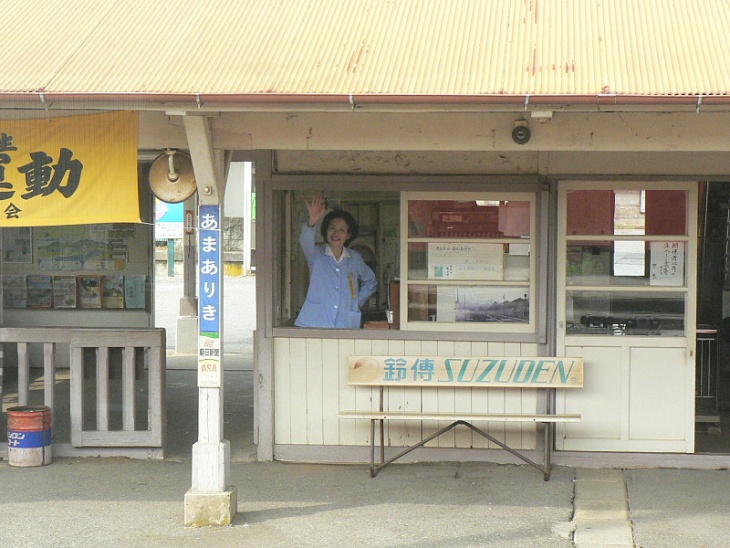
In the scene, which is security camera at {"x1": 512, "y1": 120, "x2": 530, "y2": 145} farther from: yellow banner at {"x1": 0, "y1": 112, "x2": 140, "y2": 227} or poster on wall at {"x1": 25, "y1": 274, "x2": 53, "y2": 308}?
poster on wall at {"x1": 25, "y1": 274, "x2": 53, "y2": 308}

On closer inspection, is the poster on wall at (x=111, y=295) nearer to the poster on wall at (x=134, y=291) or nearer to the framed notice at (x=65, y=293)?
the poster on wall at (x=134, y=291)

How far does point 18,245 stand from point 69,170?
5.24m

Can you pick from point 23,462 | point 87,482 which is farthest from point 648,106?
point 23,462

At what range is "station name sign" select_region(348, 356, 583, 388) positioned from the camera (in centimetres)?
697

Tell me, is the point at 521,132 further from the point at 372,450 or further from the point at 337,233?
the point at 372,450

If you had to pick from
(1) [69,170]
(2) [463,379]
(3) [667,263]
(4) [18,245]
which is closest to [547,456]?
(2) [463,379]

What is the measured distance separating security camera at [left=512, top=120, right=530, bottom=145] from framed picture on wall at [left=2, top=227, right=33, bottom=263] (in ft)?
22.5

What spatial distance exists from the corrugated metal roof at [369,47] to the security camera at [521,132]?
1.37 feet

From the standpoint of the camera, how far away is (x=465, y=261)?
727cm

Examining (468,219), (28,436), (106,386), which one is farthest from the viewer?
(106,386)

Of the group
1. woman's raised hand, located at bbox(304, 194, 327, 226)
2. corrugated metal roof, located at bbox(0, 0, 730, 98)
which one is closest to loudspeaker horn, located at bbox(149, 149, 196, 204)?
corrugated metal roof, located at bbox(0, 0, 730, 98)

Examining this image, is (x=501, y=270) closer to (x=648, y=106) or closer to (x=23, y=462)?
(x=648, y=106)

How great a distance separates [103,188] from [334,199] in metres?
1.91

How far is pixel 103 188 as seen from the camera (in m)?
6.09
